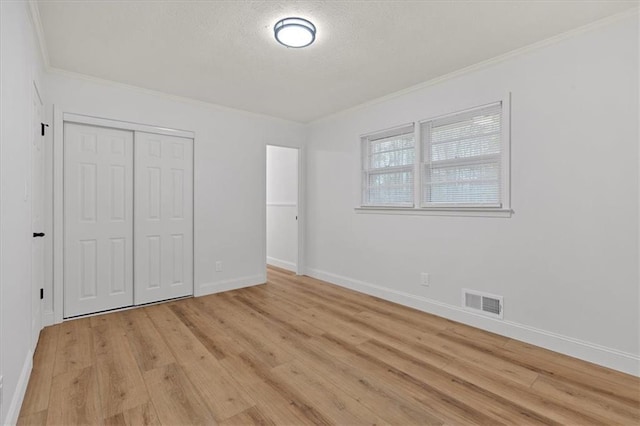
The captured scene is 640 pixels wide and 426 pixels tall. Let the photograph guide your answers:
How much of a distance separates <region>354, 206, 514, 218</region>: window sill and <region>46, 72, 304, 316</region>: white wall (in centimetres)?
158

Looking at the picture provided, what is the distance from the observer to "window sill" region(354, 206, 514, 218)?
113 inches

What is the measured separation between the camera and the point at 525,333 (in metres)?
2.68

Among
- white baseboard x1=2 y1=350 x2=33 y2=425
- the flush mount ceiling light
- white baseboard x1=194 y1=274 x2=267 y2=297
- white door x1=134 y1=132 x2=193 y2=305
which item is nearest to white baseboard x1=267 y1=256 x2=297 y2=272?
white baseboard x1=194 y1=274 x2=267 y2=297

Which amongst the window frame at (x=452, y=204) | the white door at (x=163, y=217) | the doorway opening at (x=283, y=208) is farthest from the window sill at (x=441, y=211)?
the white door at (x=163, y=217)

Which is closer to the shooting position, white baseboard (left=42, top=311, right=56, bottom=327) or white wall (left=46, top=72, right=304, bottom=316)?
white baseboard (left=42, top=311, right=56, bottom=327)

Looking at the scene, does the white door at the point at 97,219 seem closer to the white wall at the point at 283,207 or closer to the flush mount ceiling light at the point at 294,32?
the flush mount ceiling light at the point at 294,32

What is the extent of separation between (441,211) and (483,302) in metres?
0.96

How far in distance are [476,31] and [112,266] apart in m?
4.13

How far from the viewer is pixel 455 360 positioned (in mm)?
2367

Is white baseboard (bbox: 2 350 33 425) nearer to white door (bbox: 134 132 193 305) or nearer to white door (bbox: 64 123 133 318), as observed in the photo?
white door (bbox: 64 123 133 318)

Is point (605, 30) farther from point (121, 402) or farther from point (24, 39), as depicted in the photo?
point (121, 402)

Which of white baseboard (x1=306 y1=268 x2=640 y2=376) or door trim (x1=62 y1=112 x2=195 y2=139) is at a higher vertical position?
door trim (x1=62 y1=112 x2=195 y2=139)

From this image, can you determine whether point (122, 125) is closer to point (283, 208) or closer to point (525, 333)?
point (283, 208)

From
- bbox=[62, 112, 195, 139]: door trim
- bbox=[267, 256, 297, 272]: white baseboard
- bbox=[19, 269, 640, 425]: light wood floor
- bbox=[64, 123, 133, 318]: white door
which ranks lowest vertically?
bbox=[19, 269, 640, 425]: light wood floor
